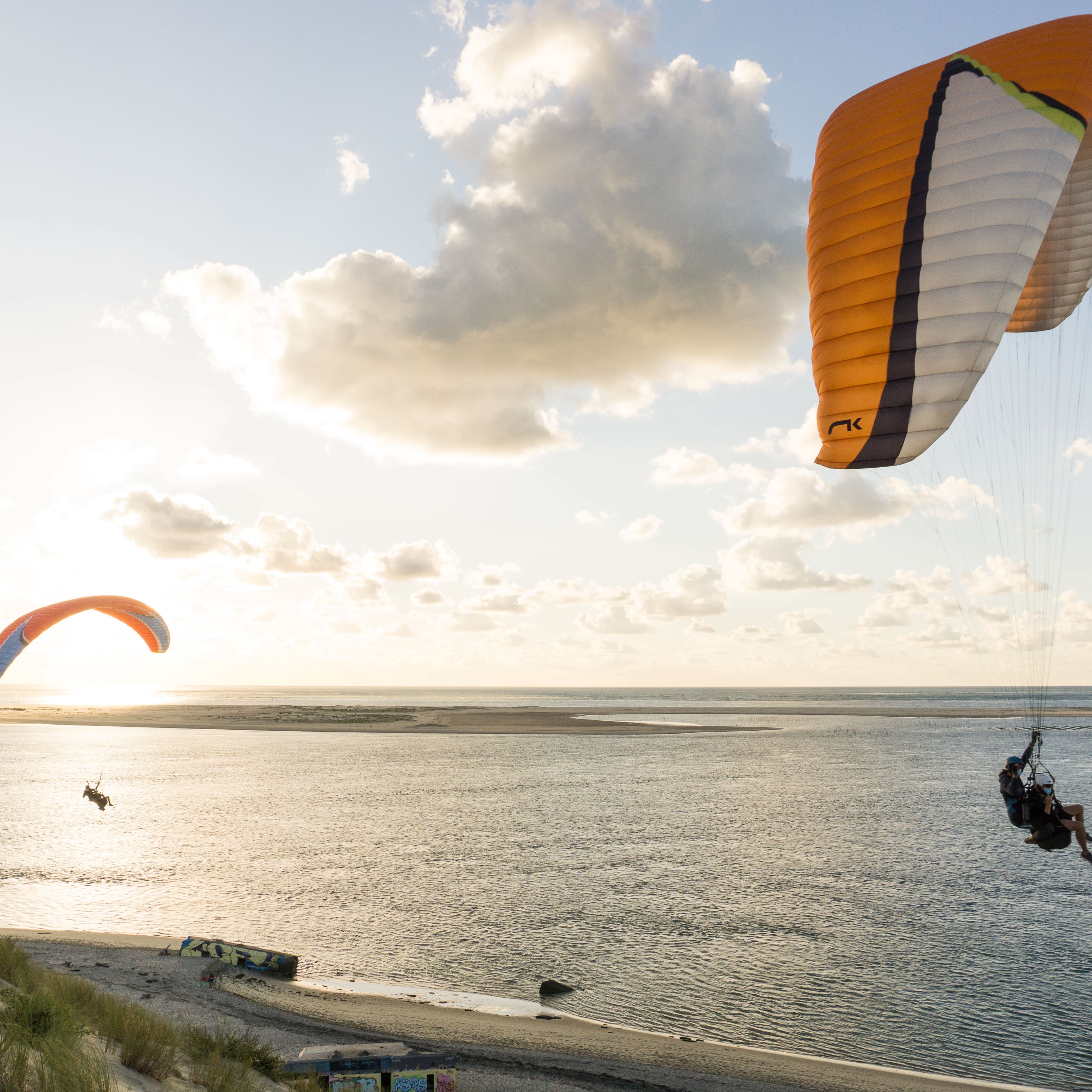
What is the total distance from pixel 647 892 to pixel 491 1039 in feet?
26.0

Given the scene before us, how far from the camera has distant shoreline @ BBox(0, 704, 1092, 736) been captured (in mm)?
70125

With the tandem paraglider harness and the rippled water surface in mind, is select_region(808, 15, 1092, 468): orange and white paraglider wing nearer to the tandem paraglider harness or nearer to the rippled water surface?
the tandem paraglider harness

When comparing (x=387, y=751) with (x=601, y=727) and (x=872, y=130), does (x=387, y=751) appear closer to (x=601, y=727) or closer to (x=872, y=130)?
(x=601, y=727)

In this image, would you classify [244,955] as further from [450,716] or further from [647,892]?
[450,716]

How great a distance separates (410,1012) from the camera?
11.3 metres

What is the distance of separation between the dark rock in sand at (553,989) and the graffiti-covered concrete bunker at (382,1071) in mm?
3994

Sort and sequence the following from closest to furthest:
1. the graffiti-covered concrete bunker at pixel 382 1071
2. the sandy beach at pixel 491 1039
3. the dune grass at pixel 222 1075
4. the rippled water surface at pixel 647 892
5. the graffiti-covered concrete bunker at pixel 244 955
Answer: the dune grass at pixel 222 1075, the graffiti-covered concrete bunker at pixel 382 1071, the sandy beach at pixel 491 1039, the rippled water surface at pixel 647 892, the graffiti-covered concrete bunker at pixel 244 955

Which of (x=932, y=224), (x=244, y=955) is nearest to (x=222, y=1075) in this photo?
(x=244, y=955)

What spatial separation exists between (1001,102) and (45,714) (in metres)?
106

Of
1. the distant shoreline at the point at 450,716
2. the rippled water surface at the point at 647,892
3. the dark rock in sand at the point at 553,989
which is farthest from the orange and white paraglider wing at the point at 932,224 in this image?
the distant shoreline at the point at 450,716

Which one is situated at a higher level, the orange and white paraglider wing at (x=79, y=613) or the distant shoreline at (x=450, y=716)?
the orange and white paraglider wing at (x=79, y=613)

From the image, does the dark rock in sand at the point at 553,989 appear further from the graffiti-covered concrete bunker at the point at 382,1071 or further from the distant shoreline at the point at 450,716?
the distant shoreline at the point at 450,716

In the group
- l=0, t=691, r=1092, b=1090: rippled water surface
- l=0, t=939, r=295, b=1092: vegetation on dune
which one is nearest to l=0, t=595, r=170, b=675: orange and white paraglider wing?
l=0, t=691, r=1092, b=1090: rippled water surface

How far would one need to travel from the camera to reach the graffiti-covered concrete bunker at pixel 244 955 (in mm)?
12734
